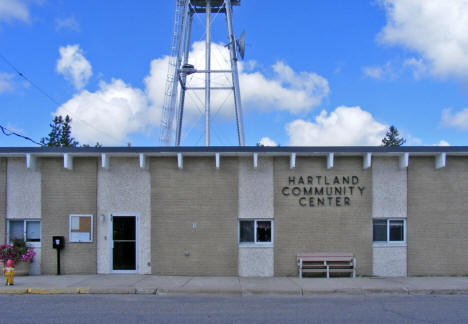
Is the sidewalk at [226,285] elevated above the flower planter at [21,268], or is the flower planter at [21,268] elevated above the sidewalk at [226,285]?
the flower planter at [21,268]

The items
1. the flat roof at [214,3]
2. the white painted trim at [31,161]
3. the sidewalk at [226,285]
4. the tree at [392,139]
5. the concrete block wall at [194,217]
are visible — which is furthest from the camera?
the tree at [392,139]

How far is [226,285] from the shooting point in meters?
12.3

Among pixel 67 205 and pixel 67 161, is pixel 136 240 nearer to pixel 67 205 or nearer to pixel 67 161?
pixel 67 205

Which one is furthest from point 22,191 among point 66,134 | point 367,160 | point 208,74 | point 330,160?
point 66,134

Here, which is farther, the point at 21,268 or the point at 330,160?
the point at 330,160

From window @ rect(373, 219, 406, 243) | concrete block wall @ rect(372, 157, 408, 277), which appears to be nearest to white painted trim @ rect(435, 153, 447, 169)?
concrete block wall @ rect(372, 157, 408, 277)

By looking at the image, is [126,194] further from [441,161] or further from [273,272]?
[441,161]

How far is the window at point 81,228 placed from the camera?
14164mm

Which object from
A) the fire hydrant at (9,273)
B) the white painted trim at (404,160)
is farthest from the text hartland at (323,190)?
the fire hydrant at (9,273)

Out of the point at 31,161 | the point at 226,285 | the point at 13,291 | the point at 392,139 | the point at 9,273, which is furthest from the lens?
the point at 392,139

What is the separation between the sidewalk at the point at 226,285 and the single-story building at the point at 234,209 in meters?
0.68

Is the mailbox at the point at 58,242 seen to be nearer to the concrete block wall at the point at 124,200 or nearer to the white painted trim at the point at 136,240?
the concrete block wall at the point at 124,200

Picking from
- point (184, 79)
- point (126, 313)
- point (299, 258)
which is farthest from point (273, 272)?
point (184, 79)

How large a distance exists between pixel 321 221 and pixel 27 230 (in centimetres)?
1000
